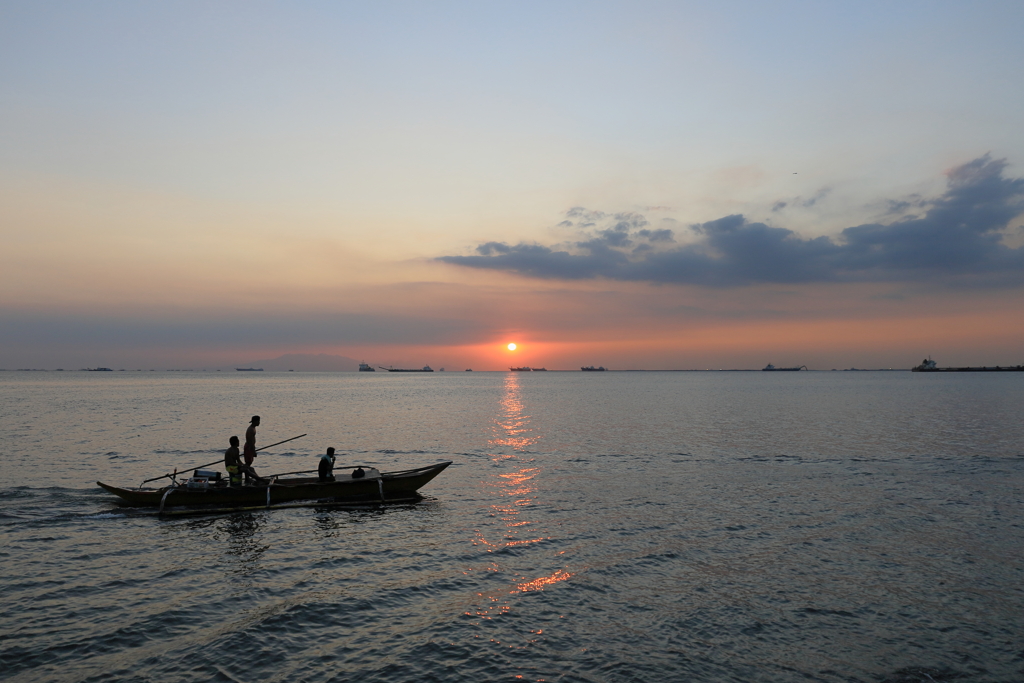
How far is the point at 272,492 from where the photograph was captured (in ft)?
81.6

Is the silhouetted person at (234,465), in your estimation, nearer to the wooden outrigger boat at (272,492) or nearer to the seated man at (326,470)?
the wooden outrigger boat at (272,492)

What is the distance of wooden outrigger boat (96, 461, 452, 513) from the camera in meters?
24.0

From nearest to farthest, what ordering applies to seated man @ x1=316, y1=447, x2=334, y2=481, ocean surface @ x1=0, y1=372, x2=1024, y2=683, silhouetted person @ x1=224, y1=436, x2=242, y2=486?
ocean surface @ x1=0, y1=372, x2=1024, y2=683
silhouetted person @ x1=224, y1=436, x2=242, y2=486
seated man @ x1=316, y1=447, x2=334, y2=481

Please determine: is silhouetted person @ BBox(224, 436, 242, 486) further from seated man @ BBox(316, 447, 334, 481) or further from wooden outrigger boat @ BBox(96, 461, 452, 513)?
seated man @ BBox(316, 447, 334, 481)

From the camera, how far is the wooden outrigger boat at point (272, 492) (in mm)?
23984

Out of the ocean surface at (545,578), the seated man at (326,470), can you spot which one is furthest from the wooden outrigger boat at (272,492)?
the ocean surface at (545,578)

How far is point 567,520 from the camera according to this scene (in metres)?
22.7

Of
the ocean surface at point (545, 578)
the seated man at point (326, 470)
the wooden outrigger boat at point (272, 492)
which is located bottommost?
the ocean surface at point (545, 578)

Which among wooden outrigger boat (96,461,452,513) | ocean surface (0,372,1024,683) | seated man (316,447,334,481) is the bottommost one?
ocean surface (0,372,1024,683)

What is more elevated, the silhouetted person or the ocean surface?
the silhouetted person

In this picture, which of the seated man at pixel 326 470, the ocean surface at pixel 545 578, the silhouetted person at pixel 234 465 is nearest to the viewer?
the ocean surface at pixel 545 578

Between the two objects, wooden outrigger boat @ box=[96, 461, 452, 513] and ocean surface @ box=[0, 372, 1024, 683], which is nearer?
ocean surface @ box=[0, 372, 1024, 683]

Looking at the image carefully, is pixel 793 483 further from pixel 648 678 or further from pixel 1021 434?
pixel 1021 434

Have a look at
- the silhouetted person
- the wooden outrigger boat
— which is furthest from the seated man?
the silhouetted person
